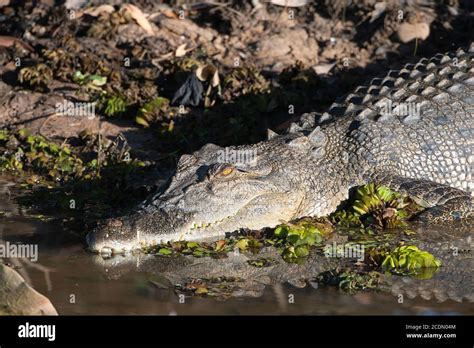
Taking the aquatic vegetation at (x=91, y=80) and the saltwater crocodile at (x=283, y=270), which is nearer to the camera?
the saltwater crocodile at (x=283, y=270)

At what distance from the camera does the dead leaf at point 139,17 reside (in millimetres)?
12094

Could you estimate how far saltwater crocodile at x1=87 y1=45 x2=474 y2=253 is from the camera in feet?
26.0

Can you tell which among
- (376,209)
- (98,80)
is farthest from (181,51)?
(376,209)

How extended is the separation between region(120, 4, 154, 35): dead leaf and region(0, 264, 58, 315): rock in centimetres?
649

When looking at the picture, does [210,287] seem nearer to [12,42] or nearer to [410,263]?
[410,263]

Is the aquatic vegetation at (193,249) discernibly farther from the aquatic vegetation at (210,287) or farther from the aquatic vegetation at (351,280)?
the aquatic vegetation at (351,280)

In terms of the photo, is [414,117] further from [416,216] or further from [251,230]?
[251,230]

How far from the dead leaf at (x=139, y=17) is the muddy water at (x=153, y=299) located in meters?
5.25

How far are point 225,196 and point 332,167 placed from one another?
1.30m

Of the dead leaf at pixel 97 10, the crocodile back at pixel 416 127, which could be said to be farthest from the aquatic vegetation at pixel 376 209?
the dead leaf at pixel 97 10

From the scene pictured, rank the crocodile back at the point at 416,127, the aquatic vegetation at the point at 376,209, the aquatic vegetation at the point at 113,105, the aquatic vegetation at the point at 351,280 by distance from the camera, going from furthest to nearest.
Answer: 1. the aquatic vegetation at the point at 113,105
2. the crocodile back at the point at 416,127
3. the aquatic vegetation at the point at 376,209
4. the aquatic vegetation at the point at 351,280

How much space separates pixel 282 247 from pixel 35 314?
8.57 ft

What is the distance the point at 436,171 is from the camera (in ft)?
29.3

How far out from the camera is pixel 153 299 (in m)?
6.72
